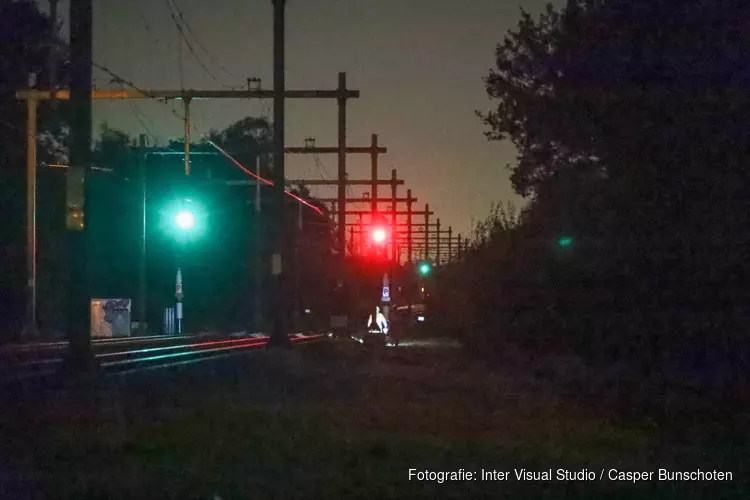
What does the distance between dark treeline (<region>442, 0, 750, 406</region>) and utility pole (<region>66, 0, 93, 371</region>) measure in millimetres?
9105

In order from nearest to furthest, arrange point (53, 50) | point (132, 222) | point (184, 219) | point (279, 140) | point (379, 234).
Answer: point (279, 140)
point (184, 219)
point (53, 50)
point (379, 234)
point (132, 222)

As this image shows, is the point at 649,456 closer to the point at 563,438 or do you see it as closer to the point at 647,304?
the point at 563,438

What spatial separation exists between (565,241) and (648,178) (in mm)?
5303

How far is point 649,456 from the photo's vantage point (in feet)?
39.0

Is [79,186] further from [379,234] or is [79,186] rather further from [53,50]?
[379,234]

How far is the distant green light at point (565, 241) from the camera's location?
2371 centimetres

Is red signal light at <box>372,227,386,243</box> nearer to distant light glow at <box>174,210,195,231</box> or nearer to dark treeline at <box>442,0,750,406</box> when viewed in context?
distant light glow at <box>174,210,195,231</box>

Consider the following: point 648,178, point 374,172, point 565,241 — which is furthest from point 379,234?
point 648,178

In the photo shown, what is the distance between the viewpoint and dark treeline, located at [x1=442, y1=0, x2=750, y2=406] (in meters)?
18.0

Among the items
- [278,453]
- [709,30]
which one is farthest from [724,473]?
[709,30]

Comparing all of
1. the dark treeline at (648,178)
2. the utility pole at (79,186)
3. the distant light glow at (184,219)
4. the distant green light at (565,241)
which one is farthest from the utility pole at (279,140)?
the utility pole at (79,186)

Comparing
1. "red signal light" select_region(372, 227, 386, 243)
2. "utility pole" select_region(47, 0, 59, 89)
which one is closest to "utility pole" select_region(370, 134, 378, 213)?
"red signal light" select_region(372, 227, 386, 243)

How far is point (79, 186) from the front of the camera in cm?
1889

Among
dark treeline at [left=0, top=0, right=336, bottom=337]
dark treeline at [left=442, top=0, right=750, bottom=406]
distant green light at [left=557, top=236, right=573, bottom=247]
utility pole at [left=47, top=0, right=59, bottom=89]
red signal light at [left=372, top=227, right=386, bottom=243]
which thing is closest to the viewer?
dark treeline at [left=442, top=0, right=750, bottom=406]
